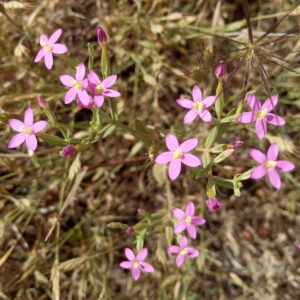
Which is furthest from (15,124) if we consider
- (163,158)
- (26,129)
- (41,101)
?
(163,158)

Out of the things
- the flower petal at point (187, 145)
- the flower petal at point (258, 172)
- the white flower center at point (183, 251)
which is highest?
the flower petal at point (187, 145)

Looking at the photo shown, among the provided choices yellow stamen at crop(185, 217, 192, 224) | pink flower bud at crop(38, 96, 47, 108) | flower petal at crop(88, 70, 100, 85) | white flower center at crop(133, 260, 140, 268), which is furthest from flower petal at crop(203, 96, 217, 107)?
white flower center at crop(133, 260, 140, 268)

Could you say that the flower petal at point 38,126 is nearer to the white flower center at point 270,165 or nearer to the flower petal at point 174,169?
the flower petal at point 174,169

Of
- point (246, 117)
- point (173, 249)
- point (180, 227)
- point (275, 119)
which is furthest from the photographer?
point (173, 249)

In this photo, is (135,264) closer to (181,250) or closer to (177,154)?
(181,250)

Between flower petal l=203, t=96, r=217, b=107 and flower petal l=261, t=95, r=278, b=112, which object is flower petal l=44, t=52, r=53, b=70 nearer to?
flower petal l=203, t=96, r=217, b=107

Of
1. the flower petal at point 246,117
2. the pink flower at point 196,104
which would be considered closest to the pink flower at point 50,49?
the pink flower at point 196,104

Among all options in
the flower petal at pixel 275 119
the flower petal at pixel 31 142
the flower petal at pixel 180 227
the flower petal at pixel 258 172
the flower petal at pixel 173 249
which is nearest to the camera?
the flower petal at pixel 258 172
